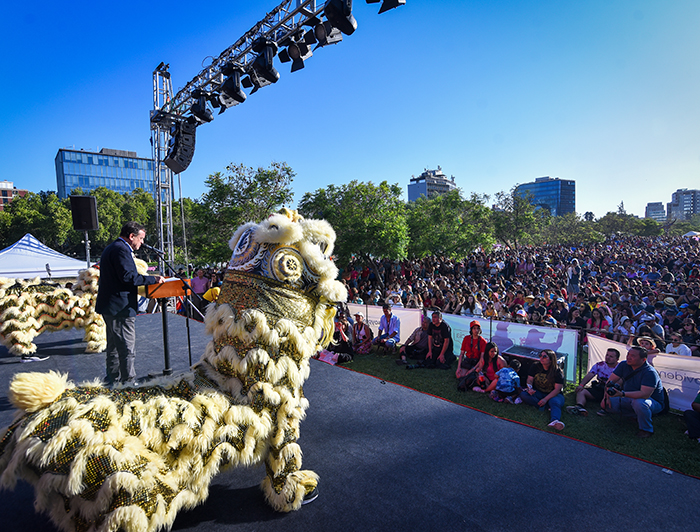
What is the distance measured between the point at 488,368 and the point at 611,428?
152 cm

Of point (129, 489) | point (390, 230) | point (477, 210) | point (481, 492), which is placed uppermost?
point (477, 210)

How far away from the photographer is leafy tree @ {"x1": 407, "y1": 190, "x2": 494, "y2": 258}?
1734 centimetres

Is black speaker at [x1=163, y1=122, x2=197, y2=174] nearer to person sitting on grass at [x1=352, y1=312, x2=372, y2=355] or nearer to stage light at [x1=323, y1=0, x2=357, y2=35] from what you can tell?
stage light at [x1=323, y1=0, x2=357, y2=35]

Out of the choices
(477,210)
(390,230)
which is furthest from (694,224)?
(390,230)

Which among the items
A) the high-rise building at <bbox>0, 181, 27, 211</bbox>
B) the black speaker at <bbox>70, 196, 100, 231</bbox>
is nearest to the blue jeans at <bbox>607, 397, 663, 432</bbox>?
the black speaker at <bbox>70, 196, 100, 231</bbox>

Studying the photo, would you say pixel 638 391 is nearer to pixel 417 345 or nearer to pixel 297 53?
pixel 417 345

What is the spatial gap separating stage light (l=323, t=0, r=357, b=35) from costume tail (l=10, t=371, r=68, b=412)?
5.96m

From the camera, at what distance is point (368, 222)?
14.1m

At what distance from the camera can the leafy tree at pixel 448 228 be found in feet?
56.9

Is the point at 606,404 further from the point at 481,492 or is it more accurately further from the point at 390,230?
the point at 390,230

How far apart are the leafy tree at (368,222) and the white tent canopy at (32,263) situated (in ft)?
26.7

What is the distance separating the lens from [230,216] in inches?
540

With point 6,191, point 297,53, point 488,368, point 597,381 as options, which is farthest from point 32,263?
point 6,191

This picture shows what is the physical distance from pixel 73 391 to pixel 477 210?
20277 millimetres
